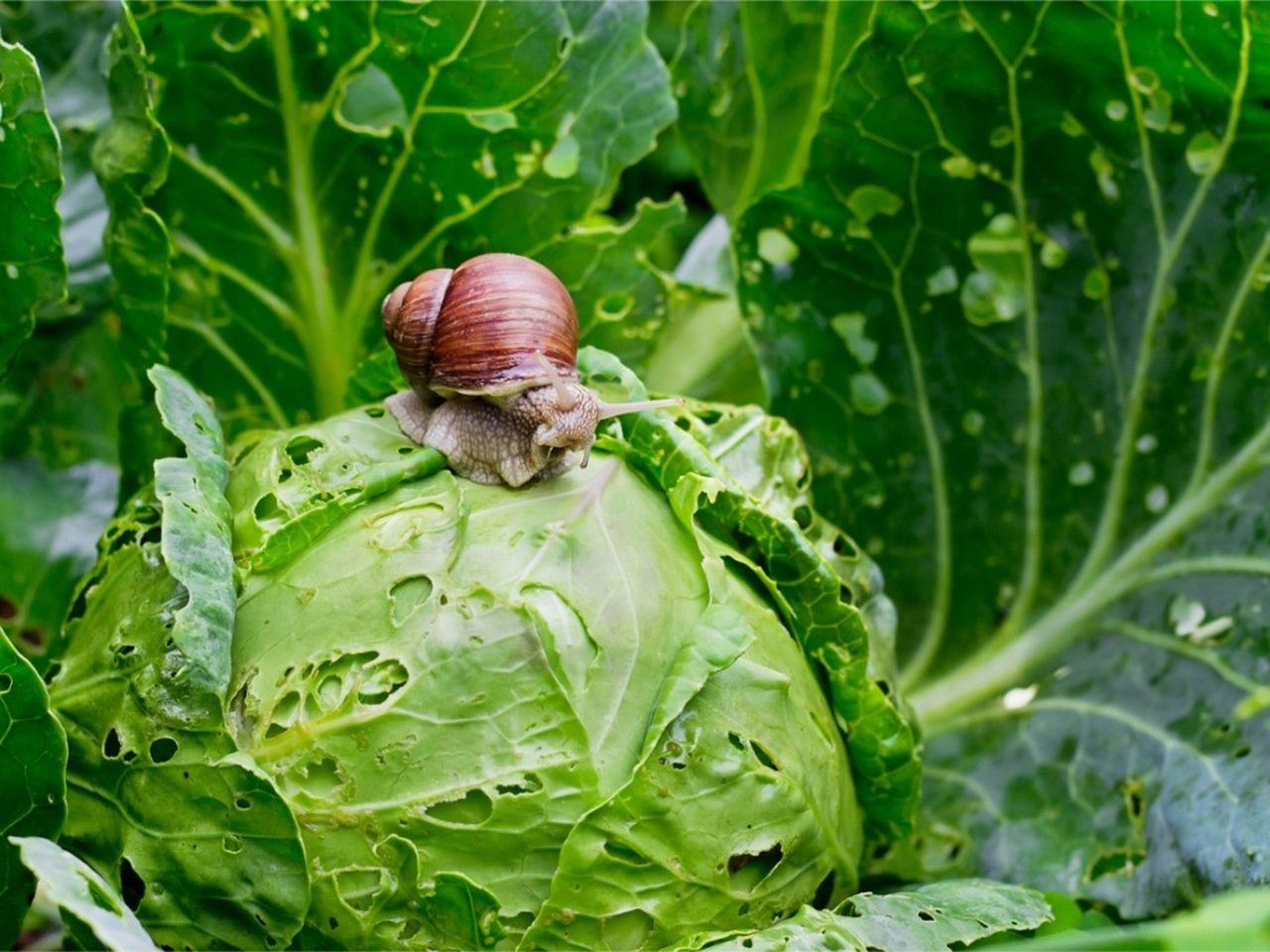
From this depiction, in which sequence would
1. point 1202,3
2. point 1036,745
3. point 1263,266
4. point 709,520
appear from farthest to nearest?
point 1036,745 → point 1263,266 → point 1202,3 → point 709,520

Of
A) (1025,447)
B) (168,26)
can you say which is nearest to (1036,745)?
(1025,447)

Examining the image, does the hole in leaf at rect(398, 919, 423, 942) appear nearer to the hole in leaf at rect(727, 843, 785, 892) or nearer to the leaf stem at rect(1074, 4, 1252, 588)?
the hole in leaf at rect(727, 843, 785, 892)

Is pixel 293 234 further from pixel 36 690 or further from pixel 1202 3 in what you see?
pixel 1202 3

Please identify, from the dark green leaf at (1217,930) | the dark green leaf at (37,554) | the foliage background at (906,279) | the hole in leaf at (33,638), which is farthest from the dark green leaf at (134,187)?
the dark green leaf at (1217,930)

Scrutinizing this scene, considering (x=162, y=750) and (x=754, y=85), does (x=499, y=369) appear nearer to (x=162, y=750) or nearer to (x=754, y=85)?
(x=162, y=750)

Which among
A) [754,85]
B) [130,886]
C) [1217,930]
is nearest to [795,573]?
[130,886]

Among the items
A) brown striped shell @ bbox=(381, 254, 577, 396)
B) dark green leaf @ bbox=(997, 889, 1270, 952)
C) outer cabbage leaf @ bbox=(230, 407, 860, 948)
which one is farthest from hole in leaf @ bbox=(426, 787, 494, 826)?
dark green leaf @ bbox=(997, 889, 1270, 952)
